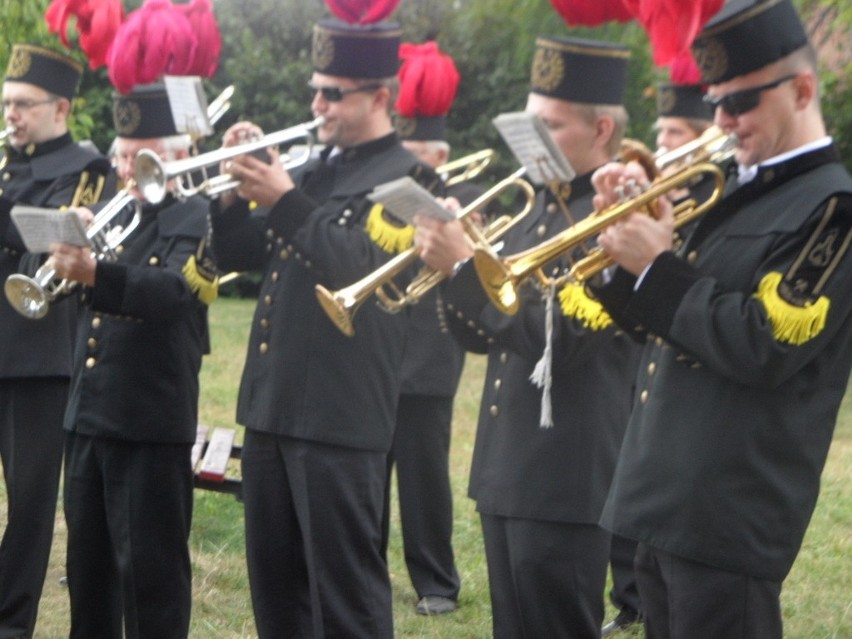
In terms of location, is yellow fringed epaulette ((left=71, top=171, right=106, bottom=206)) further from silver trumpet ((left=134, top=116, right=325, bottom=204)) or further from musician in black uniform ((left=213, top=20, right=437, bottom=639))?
musician in black uniform ((left=213, top=20, right=437, bottom=639))

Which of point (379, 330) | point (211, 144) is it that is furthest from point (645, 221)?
point (211, 144)

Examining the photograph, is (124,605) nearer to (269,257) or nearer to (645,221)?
(269,257)

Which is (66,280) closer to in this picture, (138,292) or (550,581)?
(138,292)

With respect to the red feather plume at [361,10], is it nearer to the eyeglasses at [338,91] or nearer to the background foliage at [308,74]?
the eyeglasses at [338,91]

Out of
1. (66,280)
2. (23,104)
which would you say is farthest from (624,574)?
(23,104)

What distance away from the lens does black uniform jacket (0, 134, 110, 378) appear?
18.2 feet

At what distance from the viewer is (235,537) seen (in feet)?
23.4

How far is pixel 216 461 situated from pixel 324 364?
113 inches

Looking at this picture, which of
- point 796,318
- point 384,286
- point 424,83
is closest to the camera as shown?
point 796,318

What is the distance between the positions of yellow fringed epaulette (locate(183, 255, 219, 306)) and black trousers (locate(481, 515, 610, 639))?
1.40 metres

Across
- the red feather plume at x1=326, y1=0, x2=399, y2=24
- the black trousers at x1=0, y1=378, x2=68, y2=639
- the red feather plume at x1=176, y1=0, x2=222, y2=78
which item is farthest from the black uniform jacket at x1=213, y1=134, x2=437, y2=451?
the black trousers at x1=0, y1=378, x2=68, y2=639

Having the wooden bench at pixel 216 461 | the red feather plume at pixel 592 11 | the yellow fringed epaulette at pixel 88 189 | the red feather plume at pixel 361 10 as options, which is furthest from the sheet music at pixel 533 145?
the wooden bench at pixel 216 461

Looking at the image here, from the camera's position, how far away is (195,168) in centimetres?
453

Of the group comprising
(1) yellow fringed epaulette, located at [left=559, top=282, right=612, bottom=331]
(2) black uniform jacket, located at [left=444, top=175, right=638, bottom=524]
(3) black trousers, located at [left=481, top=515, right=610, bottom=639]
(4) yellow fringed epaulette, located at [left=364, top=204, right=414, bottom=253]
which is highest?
(4) yellow fringed epaulette, located at [left=364, top=204, right=414, bottom=253]
